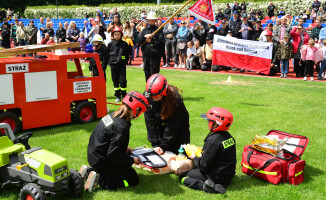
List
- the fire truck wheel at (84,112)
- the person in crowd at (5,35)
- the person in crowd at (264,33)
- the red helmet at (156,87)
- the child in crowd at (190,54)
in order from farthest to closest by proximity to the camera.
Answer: the person in crowd at (5,35) → the child in crowd at (190,54) → the person in crowd at (264,33) → the fire truck wheel at (84,112) → the red helmet at (156,87)

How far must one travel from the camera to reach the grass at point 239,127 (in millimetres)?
5453

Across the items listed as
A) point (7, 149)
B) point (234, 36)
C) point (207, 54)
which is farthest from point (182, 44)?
point (7, 149)

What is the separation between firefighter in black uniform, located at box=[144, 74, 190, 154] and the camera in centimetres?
588

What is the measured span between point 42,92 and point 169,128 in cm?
362

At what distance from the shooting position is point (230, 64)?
18.1 metres

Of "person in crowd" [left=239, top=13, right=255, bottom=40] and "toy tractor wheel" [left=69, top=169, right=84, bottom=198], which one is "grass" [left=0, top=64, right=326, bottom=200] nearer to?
"toy tractor wheel" [left=69, top=169, right=84, bottom=198]

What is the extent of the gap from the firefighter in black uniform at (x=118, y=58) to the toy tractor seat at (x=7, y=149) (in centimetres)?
619

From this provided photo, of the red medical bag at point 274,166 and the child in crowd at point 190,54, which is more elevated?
the child in crowd at point 190,54

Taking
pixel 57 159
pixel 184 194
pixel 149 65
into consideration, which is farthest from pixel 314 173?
pixel 149 65


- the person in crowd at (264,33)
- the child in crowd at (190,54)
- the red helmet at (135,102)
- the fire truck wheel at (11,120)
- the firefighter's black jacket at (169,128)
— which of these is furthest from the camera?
the child in crowd at (190,54)

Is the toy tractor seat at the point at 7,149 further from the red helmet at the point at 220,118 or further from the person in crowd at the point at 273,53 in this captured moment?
the person in crowd at the point at 273,53

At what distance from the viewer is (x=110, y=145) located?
16.8 ft

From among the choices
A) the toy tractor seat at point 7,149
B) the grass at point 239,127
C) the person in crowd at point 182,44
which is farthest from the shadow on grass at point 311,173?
the person in crowd at point 182,44

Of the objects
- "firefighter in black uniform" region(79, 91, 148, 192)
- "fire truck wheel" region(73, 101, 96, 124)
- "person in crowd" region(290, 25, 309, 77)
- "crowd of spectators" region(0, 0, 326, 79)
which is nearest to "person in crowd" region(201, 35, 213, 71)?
"crowd of spectators" region(0, 0, 326, 79)
